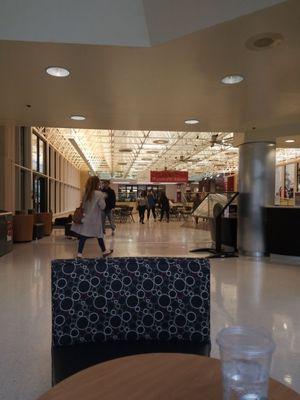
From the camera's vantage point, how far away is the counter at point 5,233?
6749 mm

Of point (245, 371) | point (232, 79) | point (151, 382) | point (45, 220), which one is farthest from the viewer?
point (45, 220)

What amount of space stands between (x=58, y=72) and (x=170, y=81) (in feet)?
4.65

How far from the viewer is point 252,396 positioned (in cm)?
92

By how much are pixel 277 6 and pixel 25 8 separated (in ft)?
7.39

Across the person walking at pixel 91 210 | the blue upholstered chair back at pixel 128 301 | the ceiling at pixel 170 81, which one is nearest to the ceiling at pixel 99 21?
the ceiling at pixel 170 81

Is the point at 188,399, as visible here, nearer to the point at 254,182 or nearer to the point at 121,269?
the point at 121,269

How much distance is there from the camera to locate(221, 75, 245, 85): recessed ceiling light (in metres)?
4.20

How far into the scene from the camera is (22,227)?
339 inches

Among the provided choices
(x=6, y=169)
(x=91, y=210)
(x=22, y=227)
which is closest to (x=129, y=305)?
(x=91, y=210)

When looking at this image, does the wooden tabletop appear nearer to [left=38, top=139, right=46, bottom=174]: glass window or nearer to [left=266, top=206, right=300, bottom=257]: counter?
[left=266, top=206, right=300, bottom=257]: counter

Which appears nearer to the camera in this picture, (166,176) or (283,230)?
(283,230)

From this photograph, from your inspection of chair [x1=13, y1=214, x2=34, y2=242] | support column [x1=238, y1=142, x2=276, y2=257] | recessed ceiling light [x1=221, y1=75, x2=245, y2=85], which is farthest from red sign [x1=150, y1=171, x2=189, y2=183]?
recessed ceiling light [x1=221, y1=75, x2=245, y2=85]

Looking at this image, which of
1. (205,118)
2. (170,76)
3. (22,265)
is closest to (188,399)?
(170,76)

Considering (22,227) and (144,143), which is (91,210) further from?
(144,143)
